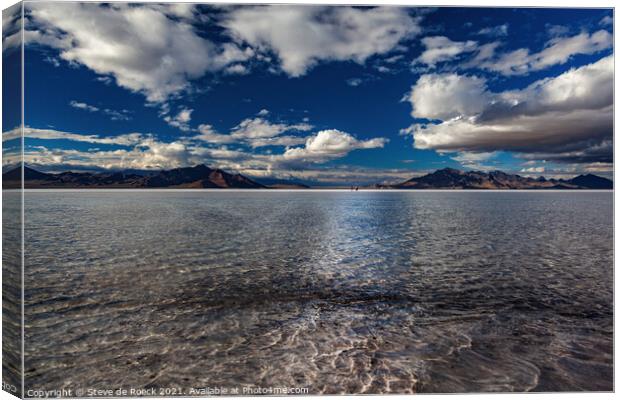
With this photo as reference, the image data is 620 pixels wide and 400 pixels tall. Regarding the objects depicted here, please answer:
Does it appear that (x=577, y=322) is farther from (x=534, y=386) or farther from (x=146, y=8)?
(x=146, y=8)

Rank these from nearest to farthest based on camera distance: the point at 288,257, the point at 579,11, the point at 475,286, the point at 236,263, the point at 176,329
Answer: the point at 579,11, the point at 176,329, the point at 475,286, the point at 236,263, the point at 288,257

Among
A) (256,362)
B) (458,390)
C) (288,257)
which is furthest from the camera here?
(288,257)

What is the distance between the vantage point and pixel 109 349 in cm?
993

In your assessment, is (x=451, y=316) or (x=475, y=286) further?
(x=475, y=286)

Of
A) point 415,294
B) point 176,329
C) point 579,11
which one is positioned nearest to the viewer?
point 579,11

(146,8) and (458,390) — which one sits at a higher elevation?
(146,8)

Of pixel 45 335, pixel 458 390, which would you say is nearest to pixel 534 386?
pixel 458 390

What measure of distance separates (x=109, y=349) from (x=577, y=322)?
1585 centimetres

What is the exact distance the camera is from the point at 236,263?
21.0 m

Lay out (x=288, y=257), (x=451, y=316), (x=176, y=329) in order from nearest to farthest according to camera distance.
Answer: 1. (x=176, y=329)
2. (x=451, y=316)
3. (x=288, y=257)

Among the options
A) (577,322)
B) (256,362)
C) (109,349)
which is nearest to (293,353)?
(256,362)

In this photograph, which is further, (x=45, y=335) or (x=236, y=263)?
(x=236, y=263)

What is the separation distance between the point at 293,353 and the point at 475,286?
10.9 m

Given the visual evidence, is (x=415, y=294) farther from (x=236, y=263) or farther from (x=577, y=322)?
(x=236, y=263)
